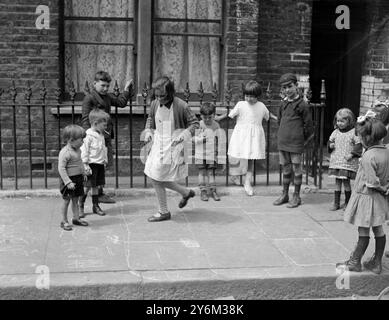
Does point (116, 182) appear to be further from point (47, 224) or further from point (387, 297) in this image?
point (387, 297)

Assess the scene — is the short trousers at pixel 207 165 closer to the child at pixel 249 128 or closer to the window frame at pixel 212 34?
the child at pixel 249 128

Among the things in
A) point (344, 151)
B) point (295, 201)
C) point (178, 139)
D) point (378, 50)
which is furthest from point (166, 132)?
point (378, 50)

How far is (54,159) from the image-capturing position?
823 centimetres

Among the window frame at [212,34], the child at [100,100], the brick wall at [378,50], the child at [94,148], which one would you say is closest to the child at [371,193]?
the child at [94,148]

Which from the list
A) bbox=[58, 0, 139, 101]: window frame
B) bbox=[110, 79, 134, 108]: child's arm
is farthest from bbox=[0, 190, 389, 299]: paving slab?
bbox=[58, 0, 139, 101]: window frame

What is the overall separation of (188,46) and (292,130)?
7.78 ft

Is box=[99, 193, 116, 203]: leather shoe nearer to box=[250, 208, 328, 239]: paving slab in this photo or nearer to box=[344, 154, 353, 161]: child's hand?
box=[250, 208, 328, 239]: paving slab

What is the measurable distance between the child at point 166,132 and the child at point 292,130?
1331mm

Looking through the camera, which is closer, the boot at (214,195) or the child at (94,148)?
the child at (94,148)

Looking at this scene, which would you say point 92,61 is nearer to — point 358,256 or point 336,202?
point 336,202

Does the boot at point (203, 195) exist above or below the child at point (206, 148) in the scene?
below

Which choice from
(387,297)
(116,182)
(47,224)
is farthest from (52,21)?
(387,297)

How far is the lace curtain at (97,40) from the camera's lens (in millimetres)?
8359

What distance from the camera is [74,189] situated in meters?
6.09
